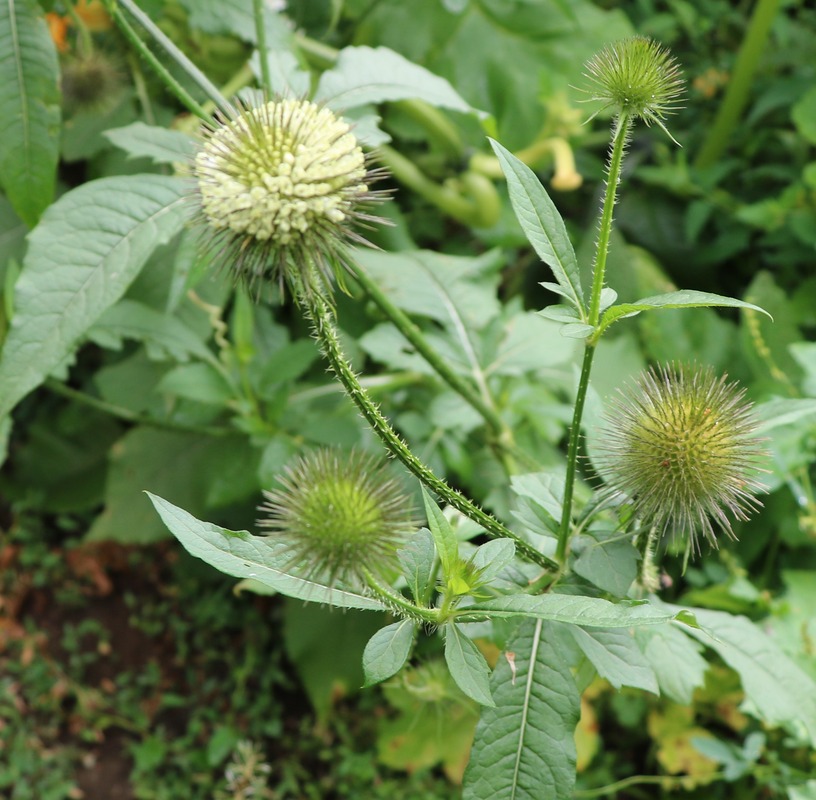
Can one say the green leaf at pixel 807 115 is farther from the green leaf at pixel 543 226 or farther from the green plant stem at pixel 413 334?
the green leaf at pixel 543 226

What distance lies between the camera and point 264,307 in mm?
1737

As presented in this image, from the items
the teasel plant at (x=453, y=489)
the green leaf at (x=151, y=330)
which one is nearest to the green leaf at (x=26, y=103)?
the green leaf at (x=151, y=330)

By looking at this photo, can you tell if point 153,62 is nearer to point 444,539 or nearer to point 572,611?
point 444,539

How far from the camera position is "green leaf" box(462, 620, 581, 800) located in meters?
0.77

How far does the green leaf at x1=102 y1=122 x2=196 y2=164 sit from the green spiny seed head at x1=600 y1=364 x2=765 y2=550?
28.5 inches

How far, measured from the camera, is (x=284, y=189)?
0.66 m

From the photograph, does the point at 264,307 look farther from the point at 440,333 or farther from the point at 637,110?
the point at 637,110

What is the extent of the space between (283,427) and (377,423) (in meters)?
0.70

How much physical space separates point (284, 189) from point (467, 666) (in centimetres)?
42

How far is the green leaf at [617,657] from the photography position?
0.80m

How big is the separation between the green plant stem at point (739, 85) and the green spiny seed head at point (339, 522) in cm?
176

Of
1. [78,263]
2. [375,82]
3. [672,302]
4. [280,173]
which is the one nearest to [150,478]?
[78,263]

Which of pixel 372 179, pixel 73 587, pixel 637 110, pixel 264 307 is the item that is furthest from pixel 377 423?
pixel 73 587

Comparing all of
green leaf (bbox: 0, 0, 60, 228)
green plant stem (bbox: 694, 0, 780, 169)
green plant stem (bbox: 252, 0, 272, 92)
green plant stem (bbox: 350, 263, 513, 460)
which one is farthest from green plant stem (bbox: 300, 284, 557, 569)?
green plant stem (bbox: 694, 0, 780, 169)
